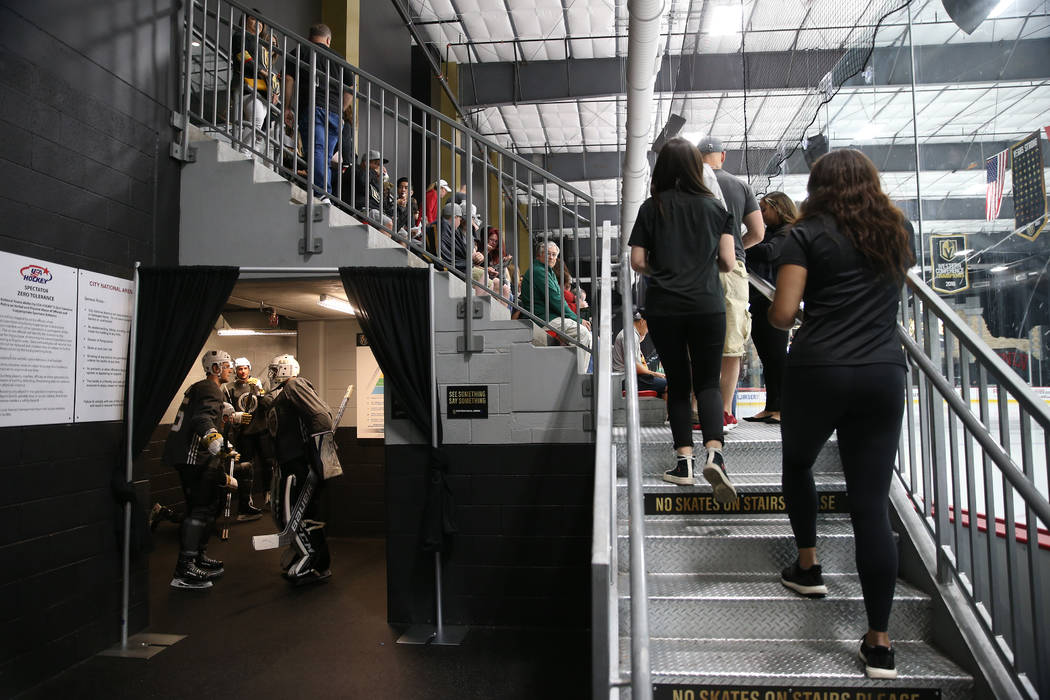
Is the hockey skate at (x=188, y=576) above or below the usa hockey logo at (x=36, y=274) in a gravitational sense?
below

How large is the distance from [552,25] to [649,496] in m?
7.56

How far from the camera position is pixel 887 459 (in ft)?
6.64

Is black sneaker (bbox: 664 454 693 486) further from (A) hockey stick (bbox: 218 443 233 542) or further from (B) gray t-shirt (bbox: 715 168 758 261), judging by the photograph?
(A) hockey stick (bbox: 218 443 233 542)

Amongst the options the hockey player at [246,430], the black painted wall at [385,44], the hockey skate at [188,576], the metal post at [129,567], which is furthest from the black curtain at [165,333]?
the black painted wall at [385,44]

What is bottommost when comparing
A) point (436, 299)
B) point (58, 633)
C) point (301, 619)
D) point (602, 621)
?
point (301, 619)

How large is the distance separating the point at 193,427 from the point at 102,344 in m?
1.43

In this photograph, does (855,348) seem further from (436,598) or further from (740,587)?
(436,598)

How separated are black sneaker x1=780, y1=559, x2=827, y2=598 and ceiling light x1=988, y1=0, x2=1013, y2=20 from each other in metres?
3.44

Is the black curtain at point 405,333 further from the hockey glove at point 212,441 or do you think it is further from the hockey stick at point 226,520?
the hockey stick at point 226,520

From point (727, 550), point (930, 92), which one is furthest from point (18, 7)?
point (930, 92)

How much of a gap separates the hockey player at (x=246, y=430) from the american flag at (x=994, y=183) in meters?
6.75

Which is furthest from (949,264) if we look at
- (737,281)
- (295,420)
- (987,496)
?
(295,420)

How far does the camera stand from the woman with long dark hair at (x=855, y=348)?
2016 millimetres

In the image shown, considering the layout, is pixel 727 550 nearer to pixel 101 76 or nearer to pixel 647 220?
pixel 647 220
